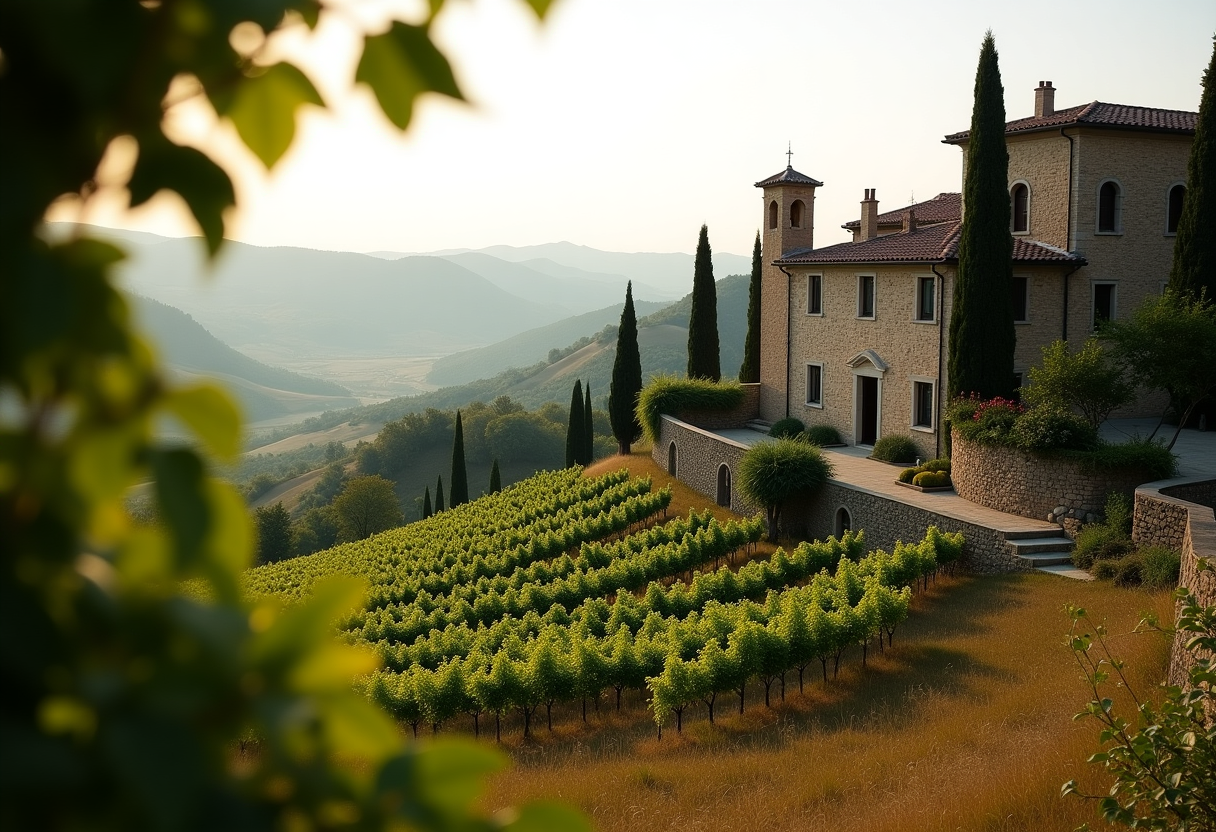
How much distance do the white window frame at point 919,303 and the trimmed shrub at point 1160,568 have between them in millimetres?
11465

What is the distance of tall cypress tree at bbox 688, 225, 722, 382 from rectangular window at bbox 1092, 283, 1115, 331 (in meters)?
13.2

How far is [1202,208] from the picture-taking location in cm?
2528

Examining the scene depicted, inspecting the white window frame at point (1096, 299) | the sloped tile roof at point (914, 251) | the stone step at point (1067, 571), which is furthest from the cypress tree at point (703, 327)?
the stone step at point (1067, 571)

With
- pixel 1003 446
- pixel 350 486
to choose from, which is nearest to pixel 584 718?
pixel 1003 446

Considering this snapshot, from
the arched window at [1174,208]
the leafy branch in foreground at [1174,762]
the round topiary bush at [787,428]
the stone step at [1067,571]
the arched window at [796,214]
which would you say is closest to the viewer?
the leafy branch in foreground at [1174,762]

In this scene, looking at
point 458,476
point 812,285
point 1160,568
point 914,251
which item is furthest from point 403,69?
point 458,476

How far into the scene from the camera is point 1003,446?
68.9 ft

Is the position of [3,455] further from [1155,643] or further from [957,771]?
[1155,643]

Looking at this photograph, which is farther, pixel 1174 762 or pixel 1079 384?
Answer: pixel 1079 384

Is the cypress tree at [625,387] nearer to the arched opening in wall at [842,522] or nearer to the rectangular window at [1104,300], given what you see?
the arched opening in wall at [842,522]

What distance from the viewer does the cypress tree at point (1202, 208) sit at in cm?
2498

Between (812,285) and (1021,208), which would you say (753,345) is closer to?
(812,285)

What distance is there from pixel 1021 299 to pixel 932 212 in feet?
32.5

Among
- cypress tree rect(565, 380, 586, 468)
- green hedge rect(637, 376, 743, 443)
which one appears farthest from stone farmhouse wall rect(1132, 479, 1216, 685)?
cypress tree rect(565, 380, 586, 468)
